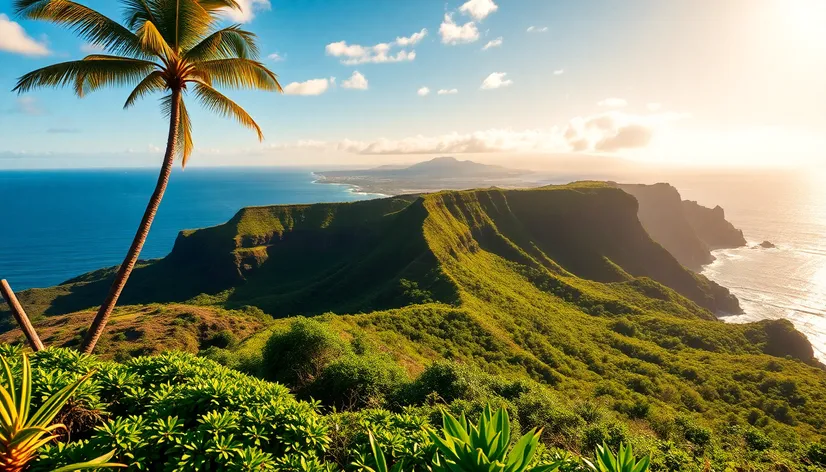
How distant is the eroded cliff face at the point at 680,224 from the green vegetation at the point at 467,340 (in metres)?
51.6

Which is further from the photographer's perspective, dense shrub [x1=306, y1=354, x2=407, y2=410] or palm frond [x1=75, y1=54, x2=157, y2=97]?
dense shrub [x1=306, y1=354, x2=407, y2=410]

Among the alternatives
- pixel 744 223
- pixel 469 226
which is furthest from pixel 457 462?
pixel 744 223

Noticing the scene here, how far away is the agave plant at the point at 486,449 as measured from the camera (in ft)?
11.2

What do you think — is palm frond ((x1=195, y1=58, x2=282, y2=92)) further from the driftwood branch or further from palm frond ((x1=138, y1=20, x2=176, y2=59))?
the driftwood branch

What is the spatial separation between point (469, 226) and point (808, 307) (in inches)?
3144

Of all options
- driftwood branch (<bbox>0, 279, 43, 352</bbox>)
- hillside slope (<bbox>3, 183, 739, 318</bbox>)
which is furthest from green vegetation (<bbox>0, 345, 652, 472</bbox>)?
hillside slope (<bbox>3, 183, 739, 318</bbox>)

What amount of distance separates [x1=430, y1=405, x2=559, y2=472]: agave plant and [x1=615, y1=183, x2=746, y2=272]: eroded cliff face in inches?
6053

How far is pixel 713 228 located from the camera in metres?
146

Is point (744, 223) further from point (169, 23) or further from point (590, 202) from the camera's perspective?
point (169, 23)

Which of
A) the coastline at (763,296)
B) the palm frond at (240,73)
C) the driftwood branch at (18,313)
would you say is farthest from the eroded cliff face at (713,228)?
the driftwood branch at (18,313)

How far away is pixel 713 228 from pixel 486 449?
190 meters

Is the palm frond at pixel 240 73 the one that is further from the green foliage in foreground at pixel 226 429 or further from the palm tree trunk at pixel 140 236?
the green foliage in foreground at pixel 226 429

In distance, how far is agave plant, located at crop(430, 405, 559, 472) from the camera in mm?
3416

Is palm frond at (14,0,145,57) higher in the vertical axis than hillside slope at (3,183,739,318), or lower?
higher
